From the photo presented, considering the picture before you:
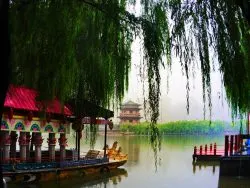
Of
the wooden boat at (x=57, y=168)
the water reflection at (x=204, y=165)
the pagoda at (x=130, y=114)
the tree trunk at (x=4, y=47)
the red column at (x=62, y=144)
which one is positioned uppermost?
the pagoda at (x=130, y=114)

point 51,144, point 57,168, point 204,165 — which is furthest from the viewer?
point 204,165

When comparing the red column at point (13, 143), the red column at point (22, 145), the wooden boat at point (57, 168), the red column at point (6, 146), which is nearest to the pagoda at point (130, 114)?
the wooden boat at point (57, 168)

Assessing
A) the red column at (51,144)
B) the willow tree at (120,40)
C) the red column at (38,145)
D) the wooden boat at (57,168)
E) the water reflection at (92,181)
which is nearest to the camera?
the willow tree at (120,40)

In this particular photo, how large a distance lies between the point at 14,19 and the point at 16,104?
24.8ft

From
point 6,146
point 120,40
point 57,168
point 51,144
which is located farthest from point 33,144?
point 120,40

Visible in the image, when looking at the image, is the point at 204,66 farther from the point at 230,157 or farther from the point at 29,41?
the point at 230,157

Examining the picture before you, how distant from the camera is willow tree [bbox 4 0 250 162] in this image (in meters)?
2.71

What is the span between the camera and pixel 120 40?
316 centimetres

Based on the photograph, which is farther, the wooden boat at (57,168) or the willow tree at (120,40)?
the wooden boat at (57,168)

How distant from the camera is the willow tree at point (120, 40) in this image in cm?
271

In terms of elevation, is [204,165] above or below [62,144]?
below

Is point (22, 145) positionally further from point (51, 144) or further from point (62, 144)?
point (62, 144)

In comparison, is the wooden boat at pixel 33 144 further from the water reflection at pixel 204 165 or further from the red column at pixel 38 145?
the water reflection at pixel 204 165

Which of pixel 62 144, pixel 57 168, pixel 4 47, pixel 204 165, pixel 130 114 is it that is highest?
pixel 130 114
